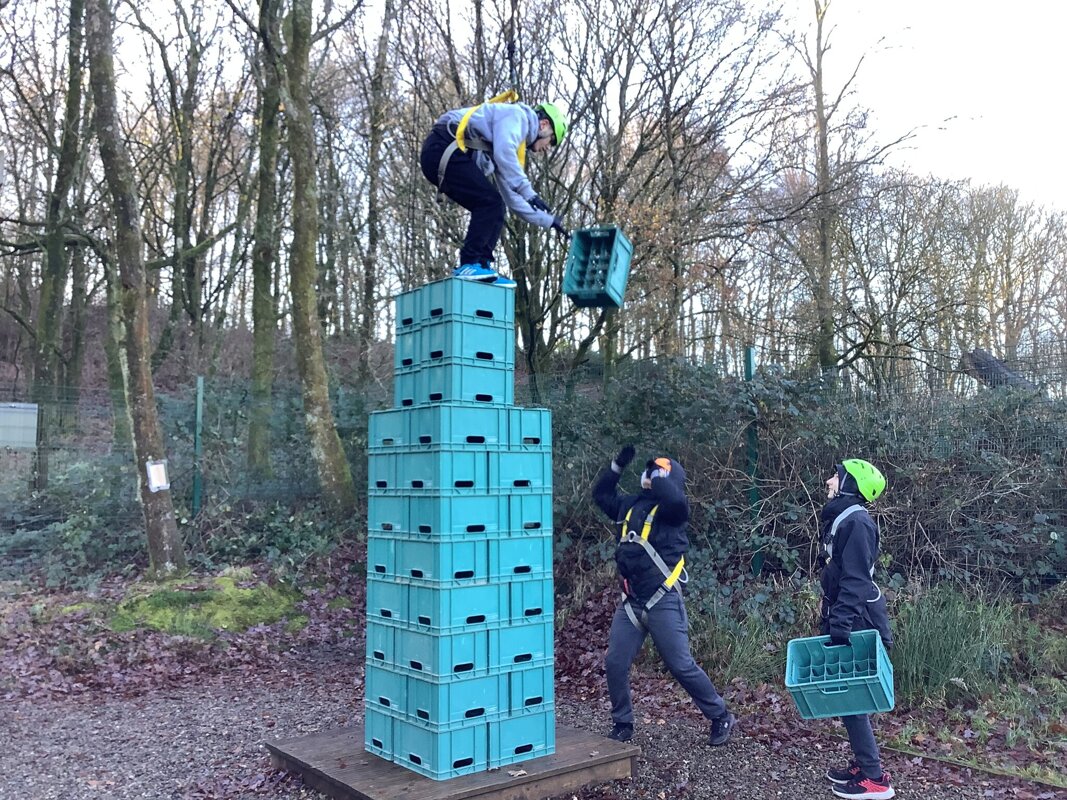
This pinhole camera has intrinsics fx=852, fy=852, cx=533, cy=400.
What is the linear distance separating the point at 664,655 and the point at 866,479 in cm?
174

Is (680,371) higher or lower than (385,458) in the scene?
higher

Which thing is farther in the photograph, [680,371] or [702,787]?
[680,371]

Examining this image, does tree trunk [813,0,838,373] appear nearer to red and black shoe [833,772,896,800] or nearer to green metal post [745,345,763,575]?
green metal post [745,345,763,575]

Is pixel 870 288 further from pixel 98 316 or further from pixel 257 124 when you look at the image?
pixel 98 316

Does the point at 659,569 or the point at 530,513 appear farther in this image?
the point at 659,569

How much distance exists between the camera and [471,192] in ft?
17.9

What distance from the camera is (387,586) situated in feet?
17.1

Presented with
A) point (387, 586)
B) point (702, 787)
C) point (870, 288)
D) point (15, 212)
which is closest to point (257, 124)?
point (15, 212)

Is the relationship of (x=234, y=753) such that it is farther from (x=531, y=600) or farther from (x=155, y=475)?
(x=155, y=475)

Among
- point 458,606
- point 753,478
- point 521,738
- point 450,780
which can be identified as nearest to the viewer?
point 450,780

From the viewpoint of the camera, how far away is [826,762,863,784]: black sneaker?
16.6 feet

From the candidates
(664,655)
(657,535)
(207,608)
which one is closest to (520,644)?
(664,655)

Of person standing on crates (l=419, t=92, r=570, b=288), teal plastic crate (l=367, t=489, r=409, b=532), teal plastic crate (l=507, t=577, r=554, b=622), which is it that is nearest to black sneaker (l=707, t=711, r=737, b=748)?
teal plastic crate (l=507, t=577, r=554, b=622)

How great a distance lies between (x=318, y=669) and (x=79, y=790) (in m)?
3.24
